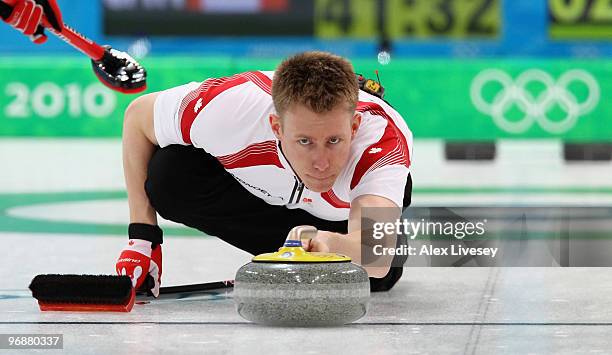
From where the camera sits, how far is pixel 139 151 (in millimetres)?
4355

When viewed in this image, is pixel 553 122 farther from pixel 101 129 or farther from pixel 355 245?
pixel 355 245

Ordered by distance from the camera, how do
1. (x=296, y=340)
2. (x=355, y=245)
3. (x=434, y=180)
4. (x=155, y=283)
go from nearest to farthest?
(x=296, y=340) → (x=355, y=245) → (x=155, y=283) → (x=434, y=180)

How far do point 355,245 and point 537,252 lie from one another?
2.04 meters

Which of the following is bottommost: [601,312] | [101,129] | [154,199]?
[101,129]

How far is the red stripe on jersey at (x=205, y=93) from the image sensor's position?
13.3 feet

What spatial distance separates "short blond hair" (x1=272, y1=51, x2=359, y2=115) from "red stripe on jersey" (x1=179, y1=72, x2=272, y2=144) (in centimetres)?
50

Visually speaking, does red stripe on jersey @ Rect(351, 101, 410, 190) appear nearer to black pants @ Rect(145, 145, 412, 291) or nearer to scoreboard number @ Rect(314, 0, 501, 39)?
black pants @ Rect(145, 145, 412, 291)

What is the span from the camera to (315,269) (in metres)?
3.32

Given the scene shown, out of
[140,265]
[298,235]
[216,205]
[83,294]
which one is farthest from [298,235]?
[216,205]

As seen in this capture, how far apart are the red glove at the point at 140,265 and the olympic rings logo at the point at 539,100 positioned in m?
8.79

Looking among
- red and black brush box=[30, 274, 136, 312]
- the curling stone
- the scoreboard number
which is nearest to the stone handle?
the curling stone

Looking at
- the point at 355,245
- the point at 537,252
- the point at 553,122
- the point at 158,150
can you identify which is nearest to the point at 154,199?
the point at 158,150

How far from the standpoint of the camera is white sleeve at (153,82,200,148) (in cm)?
416

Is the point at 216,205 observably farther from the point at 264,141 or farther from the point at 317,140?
the point at 317,140
